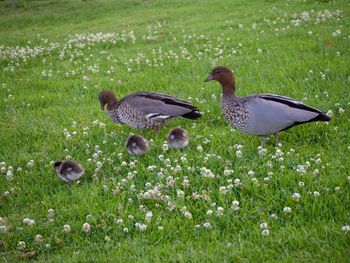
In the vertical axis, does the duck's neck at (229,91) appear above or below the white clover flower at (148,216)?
above

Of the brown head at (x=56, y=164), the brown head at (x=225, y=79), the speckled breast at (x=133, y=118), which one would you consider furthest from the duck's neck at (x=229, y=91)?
the brown head at (x=56, y=164)

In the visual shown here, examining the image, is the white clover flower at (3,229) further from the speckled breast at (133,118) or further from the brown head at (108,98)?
the brown head at (108,98)

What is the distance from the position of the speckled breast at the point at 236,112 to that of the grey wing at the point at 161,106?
69 centimetres

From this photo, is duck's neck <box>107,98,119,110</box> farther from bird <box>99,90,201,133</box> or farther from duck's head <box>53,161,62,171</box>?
duck's head <box>53,161,62,171</box>

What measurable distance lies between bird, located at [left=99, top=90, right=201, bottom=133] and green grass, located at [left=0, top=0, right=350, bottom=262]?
14.0 inches

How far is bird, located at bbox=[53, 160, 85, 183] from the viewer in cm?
683

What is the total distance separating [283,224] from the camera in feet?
17.2

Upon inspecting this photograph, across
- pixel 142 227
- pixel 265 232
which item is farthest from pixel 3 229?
pixel 265 232

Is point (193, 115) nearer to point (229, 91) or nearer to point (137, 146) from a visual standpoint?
point (229, 91)

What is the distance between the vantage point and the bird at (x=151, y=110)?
8258 mm

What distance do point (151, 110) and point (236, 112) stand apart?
174 cm

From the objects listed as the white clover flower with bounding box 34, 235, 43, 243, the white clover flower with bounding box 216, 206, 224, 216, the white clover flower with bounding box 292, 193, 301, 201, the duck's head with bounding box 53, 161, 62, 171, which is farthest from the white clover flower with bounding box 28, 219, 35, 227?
the white clover flower with bounding box 292, 193, 301, 201

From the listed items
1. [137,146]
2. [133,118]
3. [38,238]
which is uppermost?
[133,118]

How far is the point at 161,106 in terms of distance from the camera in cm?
837
